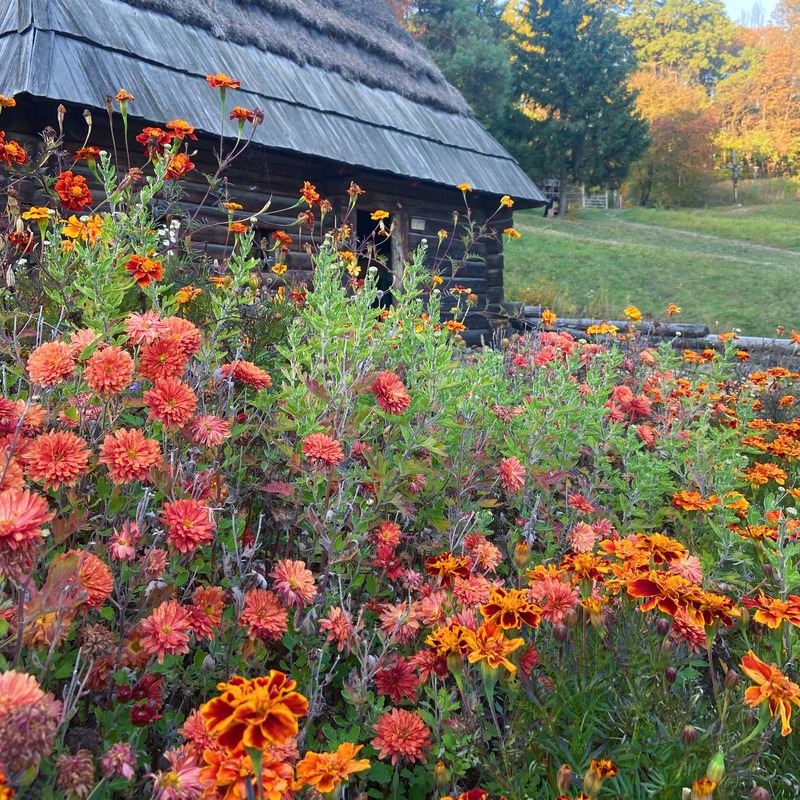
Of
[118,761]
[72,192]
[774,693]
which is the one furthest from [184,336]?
[72,192]

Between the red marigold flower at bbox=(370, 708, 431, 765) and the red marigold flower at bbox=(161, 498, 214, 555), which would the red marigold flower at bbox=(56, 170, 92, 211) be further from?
the red marigold flower at bbox=(370, 708, 431, 765)

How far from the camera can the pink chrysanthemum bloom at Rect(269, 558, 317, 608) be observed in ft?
4.27

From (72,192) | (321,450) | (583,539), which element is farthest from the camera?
(72,192)

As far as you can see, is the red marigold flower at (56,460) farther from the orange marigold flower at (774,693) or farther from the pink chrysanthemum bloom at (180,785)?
the orange marigold flower at (774,693)

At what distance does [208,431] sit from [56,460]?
0.97ft

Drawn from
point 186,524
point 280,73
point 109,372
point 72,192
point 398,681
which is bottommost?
point 398,681

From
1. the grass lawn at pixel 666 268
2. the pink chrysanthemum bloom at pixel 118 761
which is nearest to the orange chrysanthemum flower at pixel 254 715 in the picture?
the pink chrysanthemum bloom at pixel 118 761

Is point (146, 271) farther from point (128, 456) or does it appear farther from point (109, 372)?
point (128, 456)

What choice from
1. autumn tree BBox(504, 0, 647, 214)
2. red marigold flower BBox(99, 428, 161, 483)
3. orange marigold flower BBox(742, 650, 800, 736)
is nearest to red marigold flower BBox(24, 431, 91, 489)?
red marigold flower BBox(99, 428, 161, 483)

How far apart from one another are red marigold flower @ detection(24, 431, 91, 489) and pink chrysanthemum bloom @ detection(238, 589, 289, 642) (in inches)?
14.9

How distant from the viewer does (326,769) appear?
845 millimetres

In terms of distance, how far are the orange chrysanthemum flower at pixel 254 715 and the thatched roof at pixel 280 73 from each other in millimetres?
5261

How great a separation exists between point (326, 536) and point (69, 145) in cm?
531

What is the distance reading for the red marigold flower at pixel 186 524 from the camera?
1146 mm
